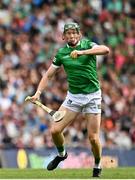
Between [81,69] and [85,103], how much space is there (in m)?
0.59

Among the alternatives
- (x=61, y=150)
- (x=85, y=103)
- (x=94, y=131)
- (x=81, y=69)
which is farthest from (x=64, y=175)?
(x=81, y=69)

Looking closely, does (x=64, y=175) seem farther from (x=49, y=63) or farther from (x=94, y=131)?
(x=49, y=63)

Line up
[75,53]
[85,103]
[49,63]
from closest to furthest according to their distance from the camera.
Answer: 1. [75,53]
2. [85,103]
3. [49,63]

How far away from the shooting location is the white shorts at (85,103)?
15.5 metres

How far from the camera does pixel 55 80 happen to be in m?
26.7

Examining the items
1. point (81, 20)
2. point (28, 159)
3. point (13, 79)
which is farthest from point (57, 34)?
point (28, 159)

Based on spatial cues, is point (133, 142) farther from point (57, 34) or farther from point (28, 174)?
point (28, 174)

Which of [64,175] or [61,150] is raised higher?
[61,150]

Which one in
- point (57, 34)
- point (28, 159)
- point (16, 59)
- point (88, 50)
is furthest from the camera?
point (57, 34)

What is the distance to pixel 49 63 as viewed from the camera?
2708 centimetres

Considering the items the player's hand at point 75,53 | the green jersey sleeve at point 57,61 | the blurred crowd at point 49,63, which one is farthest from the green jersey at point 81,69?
the blurred crowd at point 49,63

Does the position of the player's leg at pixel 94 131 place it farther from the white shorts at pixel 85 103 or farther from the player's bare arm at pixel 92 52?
the player's bare arm at pixel 92 52

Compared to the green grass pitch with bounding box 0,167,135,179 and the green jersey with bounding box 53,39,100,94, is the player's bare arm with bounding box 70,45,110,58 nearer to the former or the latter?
the green jersey with bounding box 53,39,100,94

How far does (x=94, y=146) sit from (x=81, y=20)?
14672 mm
